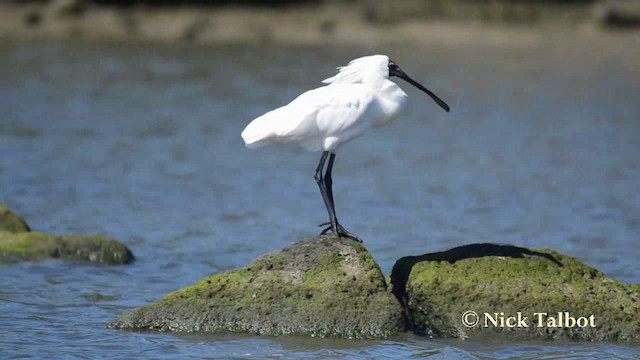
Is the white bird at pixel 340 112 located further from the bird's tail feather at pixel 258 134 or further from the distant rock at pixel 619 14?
the distant rock at pixel 619 14

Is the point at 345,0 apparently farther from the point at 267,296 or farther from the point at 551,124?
the point at 267,296

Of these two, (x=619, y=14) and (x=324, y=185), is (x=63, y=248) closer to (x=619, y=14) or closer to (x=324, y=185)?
(x=324, y=185)

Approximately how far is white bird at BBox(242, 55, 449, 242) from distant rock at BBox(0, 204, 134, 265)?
2959 mm

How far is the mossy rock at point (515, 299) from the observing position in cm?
859

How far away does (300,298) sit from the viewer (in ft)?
28.2

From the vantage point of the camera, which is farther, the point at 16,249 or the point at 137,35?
the point at 137,35

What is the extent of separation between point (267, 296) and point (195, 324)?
53 centimetres

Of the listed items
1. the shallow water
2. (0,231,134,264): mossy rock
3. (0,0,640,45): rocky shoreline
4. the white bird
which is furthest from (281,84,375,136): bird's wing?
(0,0,640,45): rocky shoreline

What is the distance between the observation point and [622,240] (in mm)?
12617

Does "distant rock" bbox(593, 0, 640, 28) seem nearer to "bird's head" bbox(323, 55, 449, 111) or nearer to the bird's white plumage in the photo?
"bird's head" bbox(323, 55, 449, 111)

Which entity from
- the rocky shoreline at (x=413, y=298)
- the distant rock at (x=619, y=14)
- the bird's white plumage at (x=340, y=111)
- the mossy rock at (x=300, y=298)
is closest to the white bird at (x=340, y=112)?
the bird's white plumage at (x=340, y=111)

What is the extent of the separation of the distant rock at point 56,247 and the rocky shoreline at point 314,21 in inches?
582

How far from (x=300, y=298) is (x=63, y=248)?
3.55 m

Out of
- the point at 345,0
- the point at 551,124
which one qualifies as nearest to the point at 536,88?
the point at 551,124
